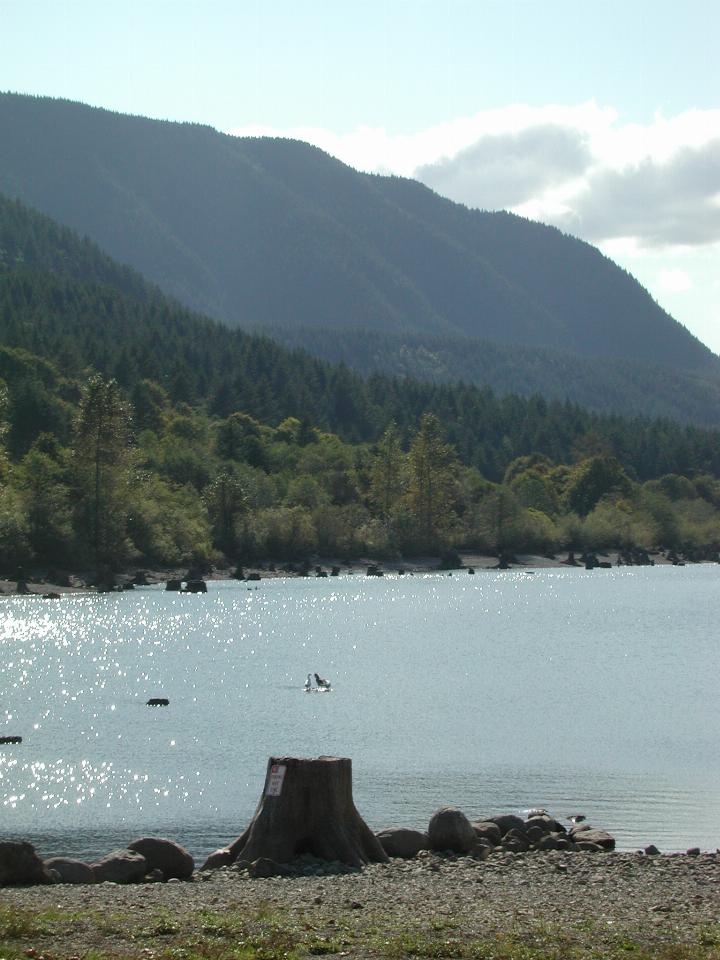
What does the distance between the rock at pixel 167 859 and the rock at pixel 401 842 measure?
398 cm

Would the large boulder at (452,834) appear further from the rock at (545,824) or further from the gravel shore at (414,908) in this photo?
the rock at (545,824)

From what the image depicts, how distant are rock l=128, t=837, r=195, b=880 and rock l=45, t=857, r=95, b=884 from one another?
1264 millimetres

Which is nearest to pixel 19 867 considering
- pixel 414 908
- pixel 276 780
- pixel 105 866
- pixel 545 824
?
pixel 105 866

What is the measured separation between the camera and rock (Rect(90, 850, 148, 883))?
23.9 metres

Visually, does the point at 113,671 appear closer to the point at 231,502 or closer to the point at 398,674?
the point at 398,674

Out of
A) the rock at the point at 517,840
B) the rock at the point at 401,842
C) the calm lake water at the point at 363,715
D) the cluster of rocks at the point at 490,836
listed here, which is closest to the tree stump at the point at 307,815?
the rock at the point at 401,842

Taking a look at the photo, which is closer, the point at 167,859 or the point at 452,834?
the point at 167,859

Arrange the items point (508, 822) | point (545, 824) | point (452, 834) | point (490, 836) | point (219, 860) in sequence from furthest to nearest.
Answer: point (545, 824) < point (508, 822) < point (490, 836) < point (452, 834) < point (219, 860)

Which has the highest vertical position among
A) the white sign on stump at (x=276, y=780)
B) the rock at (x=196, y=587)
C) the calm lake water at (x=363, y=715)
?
the rock at (x=196, y=587)

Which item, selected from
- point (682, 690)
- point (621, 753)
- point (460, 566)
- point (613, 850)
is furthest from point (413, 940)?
point (460, 566)

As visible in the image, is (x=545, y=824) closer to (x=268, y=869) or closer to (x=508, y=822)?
(x=508, y=822)

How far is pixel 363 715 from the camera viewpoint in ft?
179

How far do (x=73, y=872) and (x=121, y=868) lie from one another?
0.83 m

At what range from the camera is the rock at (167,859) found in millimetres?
24531
